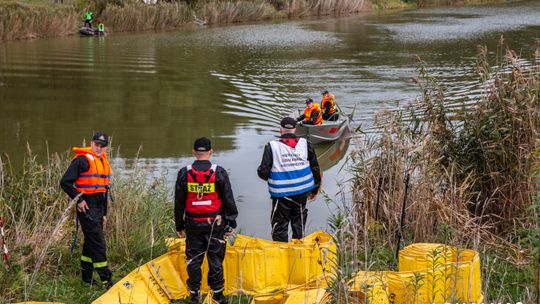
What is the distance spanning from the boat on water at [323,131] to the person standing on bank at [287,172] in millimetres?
9460

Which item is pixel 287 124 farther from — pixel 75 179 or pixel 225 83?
pixel 225 83

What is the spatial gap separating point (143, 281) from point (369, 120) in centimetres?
1521

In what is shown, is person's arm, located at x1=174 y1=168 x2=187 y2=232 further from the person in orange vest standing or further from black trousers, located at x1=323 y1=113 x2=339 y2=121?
black trousers, located at x1=323 y1=113 x2=339 y2=121

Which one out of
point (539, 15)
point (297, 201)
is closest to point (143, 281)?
point (297, 201)

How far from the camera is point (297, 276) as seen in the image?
7531 mm

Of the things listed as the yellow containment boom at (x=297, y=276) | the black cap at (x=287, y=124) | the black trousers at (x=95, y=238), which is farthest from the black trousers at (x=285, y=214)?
the black trousers at (x=95, y=238)

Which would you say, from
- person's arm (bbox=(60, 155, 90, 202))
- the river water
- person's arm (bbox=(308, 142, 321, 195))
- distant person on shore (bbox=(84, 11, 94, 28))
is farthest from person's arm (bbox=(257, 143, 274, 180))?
distant person on shore (bbox=(84, 11, 94, 28))

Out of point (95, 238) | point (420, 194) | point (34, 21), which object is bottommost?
point (95, 238)

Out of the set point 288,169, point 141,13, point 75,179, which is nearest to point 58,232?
point 75,179

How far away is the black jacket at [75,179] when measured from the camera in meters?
7.50

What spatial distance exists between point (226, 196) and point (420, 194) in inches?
116

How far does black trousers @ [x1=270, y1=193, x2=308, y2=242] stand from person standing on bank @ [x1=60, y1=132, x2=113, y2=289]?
2044 millimetres

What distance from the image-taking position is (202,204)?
7.18 meters

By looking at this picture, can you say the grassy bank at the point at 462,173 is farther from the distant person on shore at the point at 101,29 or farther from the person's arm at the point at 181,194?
the distant person on shore at the point at 101,29
